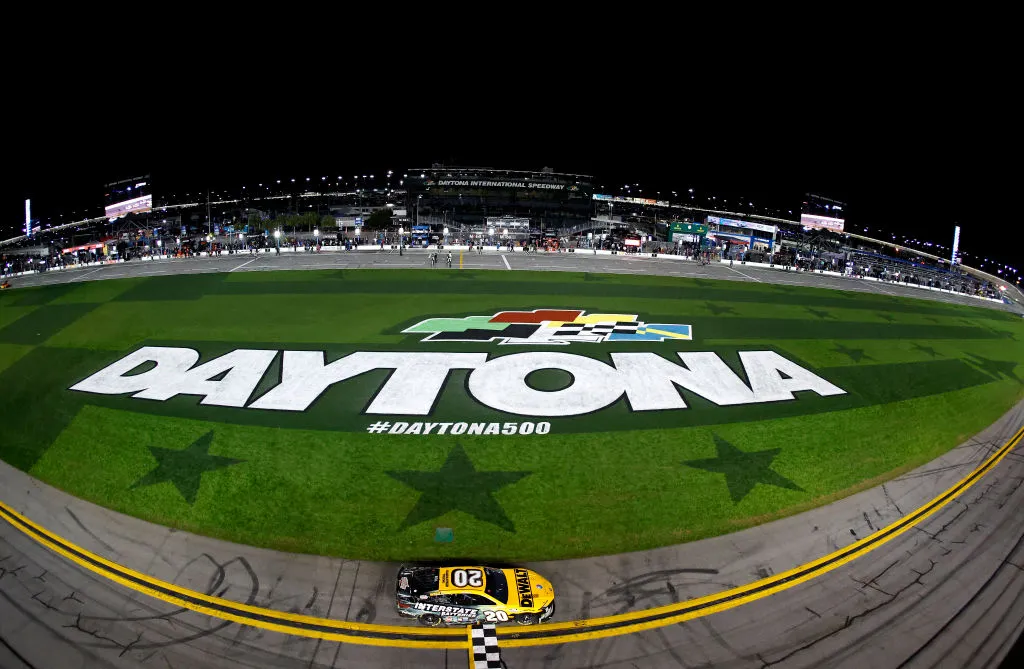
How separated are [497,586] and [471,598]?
837 millimetres

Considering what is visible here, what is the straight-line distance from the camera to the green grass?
2069 cm

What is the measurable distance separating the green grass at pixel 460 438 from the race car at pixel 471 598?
8.14 ft

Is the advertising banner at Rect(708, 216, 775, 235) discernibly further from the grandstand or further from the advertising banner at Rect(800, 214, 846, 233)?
the advertising banner at Rect(800, 214, 846, 233)

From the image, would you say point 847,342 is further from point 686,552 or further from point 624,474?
point 686,552

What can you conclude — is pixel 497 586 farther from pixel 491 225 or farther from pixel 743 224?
pixel 743 224

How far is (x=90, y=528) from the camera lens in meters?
20.5

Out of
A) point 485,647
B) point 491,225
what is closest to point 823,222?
point 491,225

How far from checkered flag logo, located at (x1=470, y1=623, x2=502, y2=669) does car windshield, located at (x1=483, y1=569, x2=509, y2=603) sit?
791mm

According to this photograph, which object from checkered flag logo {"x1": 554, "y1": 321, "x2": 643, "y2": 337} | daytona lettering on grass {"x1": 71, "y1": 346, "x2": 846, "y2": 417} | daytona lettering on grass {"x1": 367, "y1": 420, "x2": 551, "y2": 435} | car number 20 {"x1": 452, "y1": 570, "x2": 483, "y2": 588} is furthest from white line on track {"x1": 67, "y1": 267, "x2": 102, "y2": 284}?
car number 20 {"x1": 452, "y1": 570, "x2": 483, "y2": 588}

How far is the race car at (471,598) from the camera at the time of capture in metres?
15.8

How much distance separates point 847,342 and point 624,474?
1109 inches

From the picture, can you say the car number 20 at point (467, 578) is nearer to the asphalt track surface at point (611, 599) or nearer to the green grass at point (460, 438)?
the asphalt track surface at point (611, 599)

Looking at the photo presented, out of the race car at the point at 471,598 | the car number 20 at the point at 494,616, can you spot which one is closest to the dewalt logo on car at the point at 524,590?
the race car at the point at 471,598

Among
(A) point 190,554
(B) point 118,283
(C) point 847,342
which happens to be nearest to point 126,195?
(B) point 118,283
